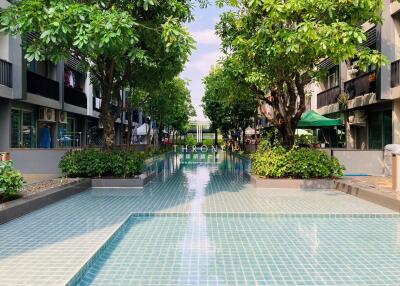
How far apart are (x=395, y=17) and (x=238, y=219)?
11.5m

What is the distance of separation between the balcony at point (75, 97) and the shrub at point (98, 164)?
10.8m

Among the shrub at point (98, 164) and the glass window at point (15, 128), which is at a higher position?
the glass window at point (15, 128)

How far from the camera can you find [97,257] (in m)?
5.48

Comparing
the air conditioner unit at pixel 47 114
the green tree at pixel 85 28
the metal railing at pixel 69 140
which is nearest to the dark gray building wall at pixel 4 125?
the air conditioner unit at pixel 47 114

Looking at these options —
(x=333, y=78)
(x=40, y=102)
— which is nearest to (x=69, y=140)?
(x=40, y=102)

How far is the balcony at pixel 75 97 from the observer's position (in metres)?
23.2

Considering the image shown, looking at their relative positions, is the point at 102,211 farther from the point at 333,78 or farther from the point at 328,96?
the point at 333,78

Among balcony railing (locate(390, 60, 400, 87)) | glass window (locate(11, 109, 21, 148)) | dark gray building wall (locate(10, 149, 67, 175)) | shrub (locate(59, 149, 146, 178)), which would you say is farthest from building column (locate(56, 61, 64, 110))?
balcony railing (locate(390, 60, 400, 87))

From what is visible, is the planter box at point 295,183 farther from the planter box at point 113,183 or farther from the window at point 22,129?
the window at point 22,129

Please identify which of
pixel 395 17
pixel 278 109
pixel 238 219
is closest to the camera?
pixel 238 219

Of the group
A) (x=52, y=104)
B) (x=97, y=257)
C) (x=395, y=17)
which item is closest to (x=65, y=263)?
(x=97, y=257)

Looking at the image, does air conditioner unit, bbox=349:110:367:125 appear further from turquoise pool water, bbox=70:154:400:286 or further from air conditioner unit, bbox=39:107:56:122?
air conditioner unit, bbox=39:107:56:122

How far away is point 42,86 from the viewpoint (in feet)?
64.5

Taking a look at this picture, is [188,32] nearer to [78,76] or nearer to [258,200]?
[258,200]
